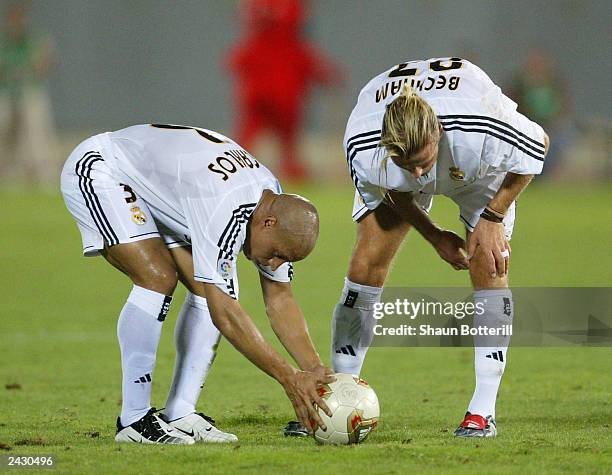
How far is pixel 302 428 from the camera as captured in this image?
6348 mm

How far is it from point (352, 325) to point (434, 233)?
738mm

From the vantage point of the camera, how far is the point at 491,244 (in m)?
6.25

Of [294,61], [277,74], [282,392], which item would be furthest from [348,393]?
[294,61]

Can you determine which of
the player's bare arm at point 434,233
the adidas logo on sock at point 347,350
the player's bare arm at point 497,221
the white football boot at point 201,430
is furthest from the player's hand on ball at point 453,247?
the white football boot at point 201,430

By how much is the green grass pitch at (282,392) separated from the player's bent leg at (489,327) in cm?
24

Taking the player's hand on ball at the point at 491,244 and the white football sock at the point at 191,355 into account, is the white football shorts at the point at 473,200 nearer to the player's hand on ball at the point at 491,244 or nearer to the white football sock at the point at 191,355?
the player's hand on ball at the point at 491,244

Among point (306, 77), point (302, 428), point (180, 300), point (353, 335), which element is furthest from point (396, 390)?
point (306, 77)

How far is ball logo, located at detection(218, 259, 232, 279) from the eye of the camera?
5625 millimetres

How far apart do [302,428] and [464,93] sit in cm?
192

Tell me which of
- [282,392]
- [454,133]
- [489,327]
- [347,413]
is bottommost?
[282,392]

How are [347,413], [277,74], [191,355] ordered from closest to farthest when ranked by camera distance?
[347,413], [191,355], [277,74]

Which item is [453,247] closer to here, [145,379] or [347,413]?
[347,413]

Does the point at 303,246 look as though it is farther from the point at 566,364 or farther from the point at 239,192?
the point at 566,364

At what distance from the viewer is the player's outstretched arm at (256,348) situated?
5.62 m
